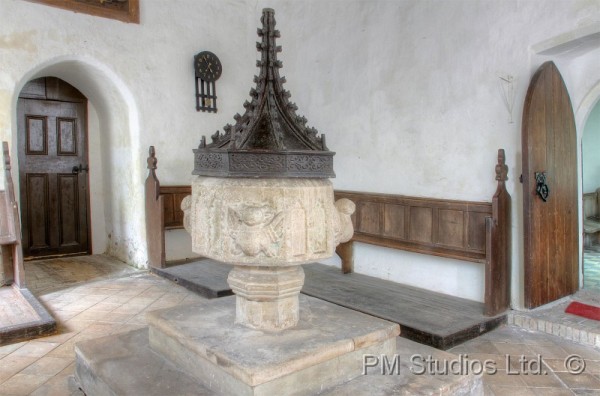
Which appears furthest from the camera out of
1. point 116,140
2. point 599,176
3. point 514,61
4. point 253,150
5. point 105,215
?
point 599,176

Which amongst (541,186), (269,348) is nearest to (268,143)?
(269,348)

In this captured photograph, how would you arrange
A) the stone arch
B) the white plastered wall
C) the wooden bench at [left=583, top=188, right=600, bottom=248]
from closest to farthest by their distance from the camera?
the white plastered wall < the stone arch < the wooden bench at [left=583, top=188, right=600, bottom=248]

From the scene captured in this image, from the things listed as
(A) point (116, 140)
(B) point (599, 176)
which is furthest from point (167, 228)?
(B) point (599, 176)

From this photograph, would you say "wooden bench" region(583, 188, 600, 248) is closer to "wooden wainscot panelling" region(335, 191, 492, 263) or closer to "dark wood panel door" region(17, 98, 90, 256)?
"wooden wainscot panelling" region(335, 191, 492, 263)

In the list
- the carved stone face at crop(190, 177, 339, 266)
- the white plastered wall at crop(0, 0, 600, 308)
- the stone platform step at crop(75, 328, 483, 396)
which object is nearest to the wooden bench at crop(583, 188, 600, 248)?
the white plastered wall at crop(0, 0, 600, 308)

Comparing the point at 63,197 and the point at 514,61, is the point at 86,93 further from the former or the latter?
the point at 514,61

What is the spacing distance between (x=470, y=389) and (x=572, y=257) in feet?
6.72

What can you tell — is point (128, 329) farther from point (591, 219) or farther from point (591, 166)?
point (591, 166)

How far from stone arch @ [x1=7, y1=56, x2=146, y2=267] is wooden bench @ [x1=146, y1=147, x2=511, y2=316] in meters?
0.29

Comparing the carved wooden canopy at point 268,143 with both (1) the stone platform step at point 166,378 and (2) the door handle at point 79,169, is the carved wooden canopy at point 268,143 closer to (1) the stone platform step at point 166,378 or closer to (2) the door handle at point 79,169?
(1) the stone platform step at point 166,378

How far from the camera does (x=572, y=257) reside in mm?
3807

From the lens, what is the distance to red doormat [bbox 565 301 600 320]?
3.35 m

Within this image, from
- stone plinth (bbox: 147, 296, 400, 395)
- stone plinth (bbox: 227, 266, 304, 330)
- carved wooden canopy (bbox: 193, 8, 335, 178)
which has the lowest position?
stone plinth (bbox: 147, 296, 400, 395)

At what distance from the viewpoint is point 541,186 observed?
344cm
